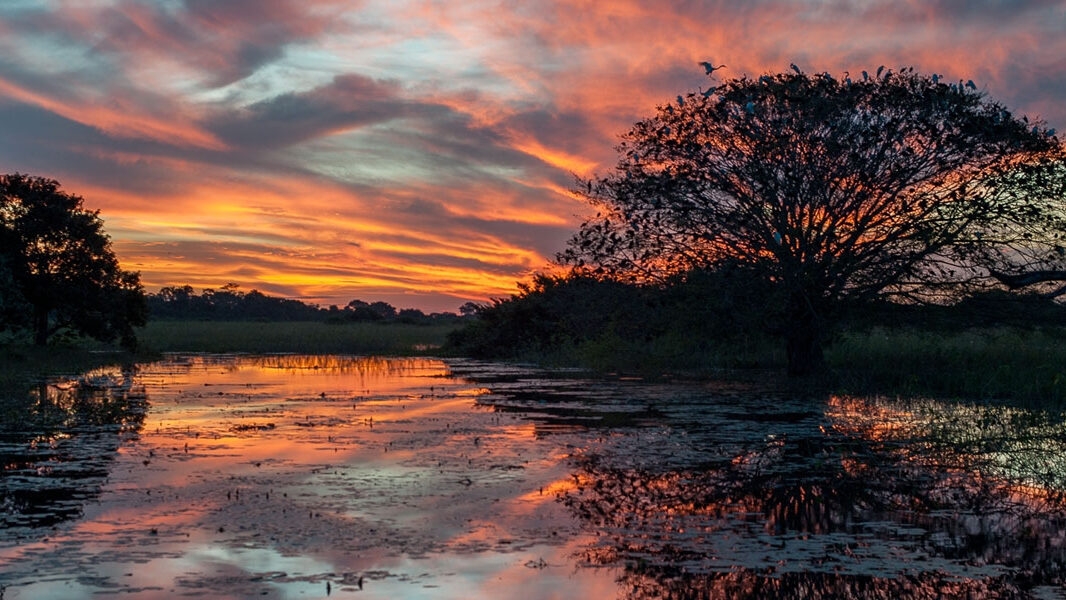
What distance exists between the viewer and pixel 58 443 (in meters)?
15.6

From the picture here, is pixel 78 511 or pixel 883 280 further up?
pixel 883 280

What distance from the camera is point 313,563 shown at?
26.5 feet

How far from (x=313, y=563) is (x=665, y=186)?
73.4 feet

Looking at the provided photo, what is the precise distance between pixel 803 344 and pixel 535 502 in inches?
830

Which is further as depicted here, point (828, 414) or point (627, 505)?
point (828, 414)

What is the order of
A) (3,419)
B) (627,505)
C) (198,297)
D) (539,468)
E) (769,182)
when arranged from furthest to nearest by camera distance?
(198,297), (769,182), (3,419), (539,468), (627,505)

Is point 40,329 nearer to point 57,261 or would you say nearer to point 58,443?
point 57,261

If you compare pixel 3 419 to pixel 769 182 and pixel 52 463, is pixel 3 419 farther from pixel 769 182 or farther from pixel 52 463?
pixel 769 182

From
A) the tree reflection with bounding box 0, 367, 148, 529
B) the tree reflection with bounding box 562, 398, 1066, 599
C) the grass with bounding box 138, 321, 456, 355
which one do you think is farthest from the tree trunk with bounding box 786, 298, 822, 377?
the grass with bounding box 138, 321, 456, 355

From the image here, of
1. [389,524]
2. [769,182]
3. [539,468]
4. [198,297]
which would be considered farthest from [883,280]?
[198,297]

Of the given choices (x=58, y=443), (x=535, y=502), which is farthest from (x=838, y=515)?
(x=58, y=443)

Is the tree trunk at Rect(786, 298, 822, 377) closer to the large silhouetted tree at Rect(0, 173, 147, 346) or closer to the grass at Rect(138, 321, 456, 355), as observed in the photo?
the grass at Rect(138, 321, 456, 355)

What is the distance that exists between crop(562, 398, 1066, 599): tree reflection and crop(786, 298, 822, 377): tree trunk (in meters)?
13.1

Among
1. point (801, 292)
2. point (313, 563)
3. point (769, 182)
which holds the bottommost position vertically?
point (313, 563)
